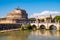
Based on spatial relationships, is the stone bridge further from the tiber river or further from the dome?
the dome

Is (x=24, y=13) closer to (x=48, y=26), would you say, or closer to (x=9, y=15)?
(x=9, y=15)

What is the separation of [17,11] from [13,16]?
7.13 ft

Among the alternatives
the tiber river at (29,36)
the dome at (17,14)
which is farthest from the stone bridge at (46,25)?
the dome at (17,14)

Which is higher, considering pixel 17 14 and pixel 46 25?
pixel 17 14

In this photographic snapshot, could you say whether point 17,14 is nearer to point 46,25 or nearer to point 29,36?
point 46,25

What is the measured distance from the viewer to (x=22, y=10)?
6309 cm

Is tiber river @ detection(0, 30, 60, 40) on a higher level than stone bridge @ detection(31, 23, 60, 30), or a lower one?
lower

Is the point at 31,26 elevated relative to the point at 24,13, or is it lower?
lower

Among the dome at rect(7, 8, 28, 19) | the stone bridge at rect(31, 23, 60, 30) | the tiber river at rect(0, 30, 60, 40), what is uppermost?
the dome at rect(7, 8, 28, 19)

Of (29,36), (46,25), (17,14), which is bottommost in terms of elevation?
(29,36)

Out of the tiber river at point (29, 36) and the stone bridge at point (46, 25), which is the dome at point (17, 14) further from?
the tiber river at point (29, 36)

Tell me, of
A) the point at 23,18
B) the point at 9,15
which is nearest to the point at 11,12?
the point at 9,15

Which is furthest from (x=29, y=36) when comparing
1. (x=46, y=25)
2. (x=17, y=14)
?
(x=17, y=14)

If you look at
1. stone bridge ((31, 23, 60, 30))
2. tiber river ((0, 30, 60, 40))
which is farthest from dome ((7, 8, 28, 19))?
tiber river ((0, 30, 60, 40))
